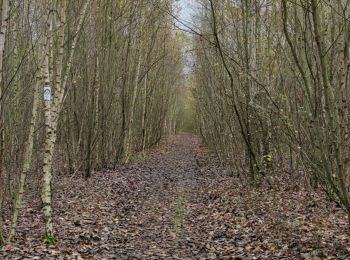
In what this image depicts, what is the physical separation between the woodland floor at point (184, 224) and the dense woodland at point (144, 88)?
456mm

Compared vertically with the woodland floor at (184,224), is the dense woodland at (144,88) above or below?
above

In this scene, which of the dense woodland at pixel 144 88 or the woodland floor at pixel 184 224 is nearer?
the dense woodland at pixel 144 88

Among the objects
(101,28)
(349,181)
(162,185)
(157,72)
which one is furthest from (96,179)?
(157,72)

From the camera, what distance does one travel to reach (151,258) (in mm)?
6199

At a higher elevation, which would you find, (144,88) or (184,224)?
(144,88)

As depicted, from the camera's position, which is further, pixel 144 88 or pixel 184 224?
pixel 144 88

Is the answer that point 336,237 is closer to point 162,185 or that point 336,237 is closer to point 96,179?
point 162,185

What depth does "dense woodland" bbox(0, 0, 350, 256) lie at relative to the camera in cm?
573

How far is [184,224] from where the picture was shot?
27.1ft

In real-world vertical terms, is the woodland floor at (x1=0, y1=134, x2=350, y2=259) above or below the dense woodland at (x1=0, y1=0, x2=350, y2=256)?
below

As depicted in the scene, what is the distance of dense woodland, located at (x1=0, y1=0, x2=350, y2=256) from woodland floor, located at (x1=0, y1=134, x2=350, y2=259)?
1.50 feet

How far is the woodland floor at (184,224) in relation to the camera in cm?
618

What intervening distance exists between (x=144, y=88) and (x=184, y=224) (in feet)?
46.8

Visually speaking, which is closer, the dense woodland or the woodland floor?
the dense woodland
